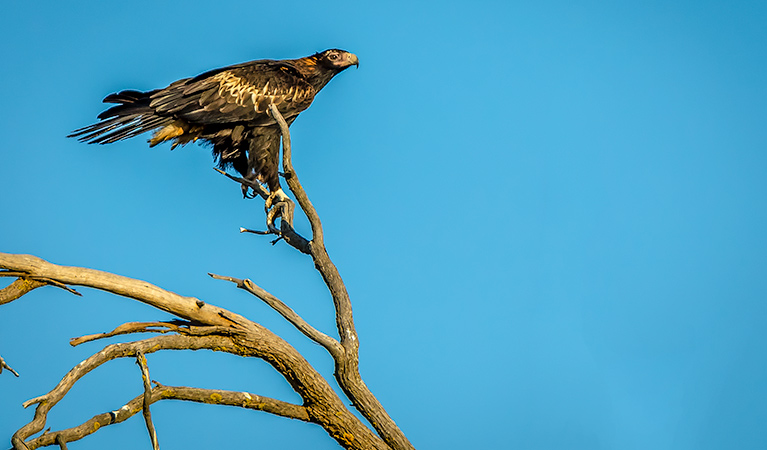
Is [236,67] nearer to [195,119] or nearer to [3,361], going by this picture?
[195,119]

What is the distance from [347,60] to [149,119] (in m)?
2.23

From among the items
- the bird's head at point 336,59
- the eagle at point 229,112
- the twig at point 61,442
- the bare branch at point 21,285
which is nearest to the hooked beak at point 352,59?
the bird's head at point 336,59

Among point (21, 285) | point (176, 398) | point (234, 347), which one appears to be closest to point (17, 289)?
point (21, 285)

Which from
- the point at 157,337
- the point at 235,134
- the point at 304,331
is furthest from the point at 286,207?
the point at 157,337

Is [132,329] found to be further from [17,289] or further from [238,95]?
[238,95]

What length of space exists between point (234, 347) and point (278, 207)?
1885 millimetres

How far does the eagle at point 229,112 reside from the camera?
18.6 feet

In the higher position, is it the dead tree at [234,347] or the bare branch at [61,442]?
the dead tree at [234,347]

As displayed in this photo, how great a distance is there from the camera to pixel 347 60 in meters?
7.11

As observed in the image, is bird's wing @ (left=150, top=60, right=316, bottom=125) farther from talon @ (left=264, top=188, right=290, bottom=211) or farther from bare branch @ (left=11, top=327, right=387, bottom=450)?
bare branch @ (left=11, top=327, right=387, bottom=450)

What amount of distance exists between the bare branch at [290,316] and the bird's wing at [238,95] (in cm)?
246

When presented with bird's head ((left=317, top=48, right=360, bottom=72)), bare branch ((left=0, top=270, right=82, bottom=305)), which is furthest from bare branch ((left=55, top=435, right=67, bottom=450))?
bird's head ((left=317, top=48, right=360, bottom=72))

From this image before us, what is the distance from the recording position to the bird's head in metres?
7.08

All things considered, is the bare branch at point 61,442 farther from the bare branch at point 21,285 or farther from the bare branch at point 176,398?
the bare branch at point 21,285
